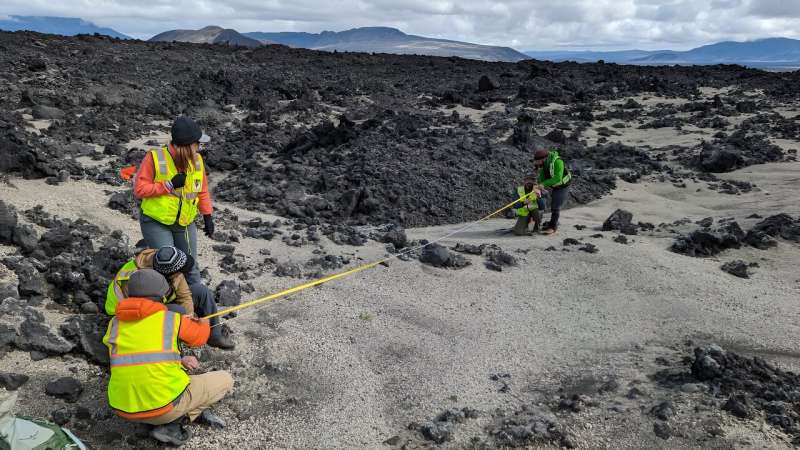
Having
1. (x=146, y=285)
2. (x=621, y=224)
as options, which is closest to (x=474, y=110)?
(x=621, y=224)

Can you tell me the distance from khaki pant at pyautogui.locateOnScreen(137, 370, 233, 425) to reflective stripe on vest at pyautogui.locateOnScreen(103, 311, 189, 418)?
12 centimetres

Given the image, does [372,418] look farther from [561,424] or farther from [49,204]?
[49,204]

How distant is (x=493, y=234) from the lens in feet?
28.2

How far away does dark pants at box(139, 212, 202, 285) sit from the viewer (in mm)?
4554

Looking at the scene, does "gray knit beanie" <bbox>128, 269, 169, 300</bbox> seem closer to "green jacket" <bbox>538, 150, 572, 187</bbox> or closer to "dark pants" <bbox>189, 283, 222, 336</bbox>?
"dark pants" <bbox>189, 283, 222, 336</bbox>

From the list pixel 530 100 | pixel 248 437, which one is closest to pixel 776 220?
pixel 248 437

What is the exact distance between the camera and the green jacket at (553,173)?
26.8ft

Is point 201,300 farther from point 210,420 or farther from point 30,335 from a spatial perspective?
point 30,335

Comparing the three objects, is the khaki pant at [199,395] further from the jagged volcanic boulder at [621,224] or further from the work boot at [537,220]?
the jagged volcanic boulder at [621,224]

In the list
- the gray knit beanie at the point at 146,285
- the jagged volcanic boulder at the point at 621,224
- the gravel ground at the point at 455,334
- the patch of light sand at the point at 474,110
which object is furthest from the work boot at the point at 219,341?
the patch of light sand at the point at 474,110

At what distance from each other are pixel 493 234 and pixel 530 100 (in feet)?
46.2

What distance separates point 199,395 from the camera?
382cm

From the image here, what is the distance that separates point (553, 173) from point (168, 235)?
5496mm

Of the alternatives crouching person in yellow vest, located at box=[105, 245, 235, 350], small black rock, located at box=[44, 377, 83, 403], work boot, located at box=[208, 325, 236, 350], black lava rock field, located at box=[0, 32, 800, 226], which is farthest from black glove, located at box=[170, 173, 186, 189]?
black lava rock field, located at box=[0, 32, 800, 226]
